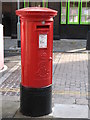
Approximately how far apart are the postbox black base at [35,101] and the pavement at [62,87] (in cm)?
14

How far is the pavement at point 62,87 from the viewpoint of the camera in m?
4.38

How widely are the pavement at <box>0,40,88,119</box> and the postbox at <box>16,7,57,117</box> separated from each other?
26cm

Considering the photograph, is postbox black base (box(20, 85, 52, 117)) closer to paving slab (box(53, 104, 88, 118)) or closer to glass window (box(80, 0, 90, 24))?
paving slab (box(53, 104, 88, 118))

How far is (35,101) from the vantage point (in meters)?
4.15

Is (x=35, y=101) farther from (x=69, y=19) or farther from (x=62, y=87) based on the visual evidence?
(x=69, y=19)

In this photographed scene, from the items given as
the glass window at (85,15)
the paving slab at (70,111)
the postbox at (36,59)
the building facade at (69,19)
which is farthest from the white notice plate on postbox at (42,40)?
the glass window at (85,15)

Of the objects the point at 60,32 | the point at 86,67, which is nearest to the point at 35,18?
the point at 86,67

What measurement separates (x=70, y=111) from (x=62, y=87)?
146 centimetres

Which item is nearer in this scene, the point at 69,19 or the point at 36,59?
the point at 36,59

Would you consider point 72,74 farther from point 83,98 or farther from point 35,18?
point 35,18

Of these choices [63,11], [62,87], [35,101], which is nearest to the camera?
[35,101]

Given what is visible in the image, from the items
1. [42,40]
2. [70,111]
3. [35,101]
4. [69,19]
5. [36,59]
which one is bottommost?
[70,111]

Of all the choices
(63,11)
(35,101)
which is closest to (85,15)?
(63,11)

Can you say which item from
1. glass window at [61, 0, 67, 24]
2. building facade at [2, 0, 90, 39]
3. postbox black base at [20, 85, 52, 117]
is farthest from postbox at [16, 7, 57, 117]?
glass window at [61, 0, 67, 24]
